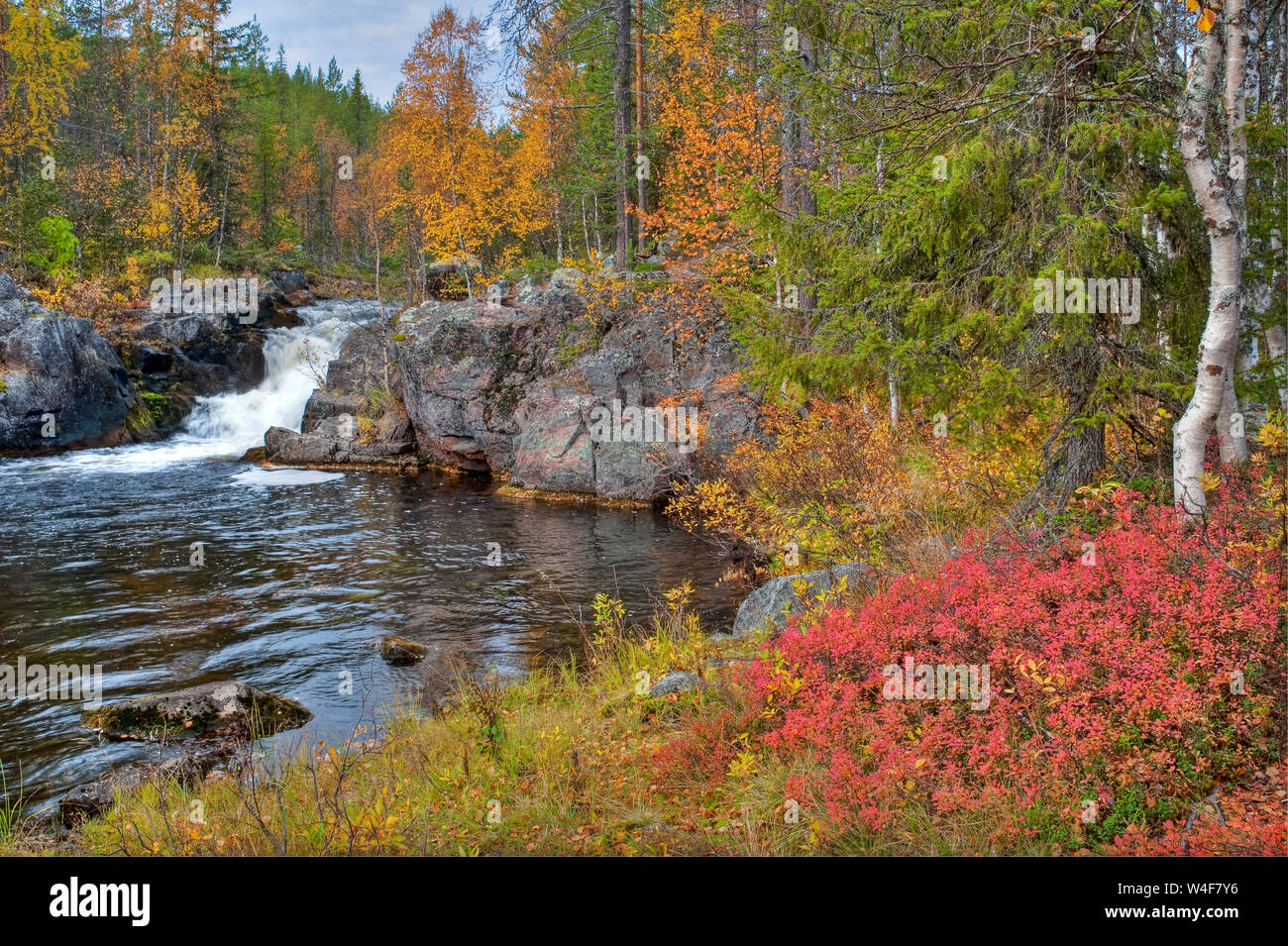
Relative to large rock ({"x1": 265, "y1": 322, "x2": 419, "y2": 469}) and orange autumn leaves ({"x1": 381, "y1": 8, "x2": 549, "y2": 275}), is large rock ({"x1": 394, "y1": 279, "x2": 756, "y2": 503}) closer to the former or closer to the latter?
large rock ({"x1": 265, "y1": 322, "x2": 419, "y2": 469})

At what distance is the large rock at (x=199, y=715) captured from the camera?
7730mm

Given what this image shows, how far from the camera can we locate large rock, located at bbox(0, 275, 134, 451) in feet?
73.6

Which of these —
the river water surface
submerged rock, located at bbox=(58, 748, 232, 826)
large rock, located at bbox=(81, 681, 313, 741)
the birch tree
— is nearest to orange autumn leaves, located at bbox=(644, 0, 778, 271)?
the river water surface

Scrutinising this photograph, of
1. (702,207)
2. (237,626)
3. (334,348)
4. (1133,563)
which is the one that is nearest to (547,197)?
(334,348)

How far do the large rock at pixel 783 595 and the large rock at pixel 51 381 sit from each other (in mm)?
23298

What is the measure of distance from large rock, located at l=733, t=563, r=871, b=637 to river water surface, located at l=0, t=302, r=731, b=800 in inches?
58.3

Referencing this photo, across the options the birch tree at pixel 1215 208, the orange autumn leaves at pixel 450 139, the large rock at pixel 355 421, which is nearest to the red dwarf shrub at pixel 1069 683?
the birch tree at pixel 1215 208

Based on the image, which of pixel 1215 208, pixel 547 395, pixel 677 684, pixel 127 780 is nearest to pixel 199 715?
pixel 127 780

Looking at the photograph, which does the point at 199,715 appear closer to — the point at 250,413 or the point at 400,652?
the point at 400,652

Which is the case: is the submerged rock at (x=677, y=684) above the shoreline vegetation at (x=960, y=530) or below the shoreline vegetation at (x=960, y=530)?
below

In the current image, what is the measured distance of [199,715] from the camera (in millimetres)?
7867

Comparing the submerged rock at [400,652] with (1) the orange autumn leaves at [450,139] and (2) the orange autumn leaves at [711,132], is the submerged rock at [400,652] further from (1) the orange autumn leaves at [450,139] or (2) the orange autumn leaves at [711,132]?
(1) the orange autumn leaves at [450,139]
